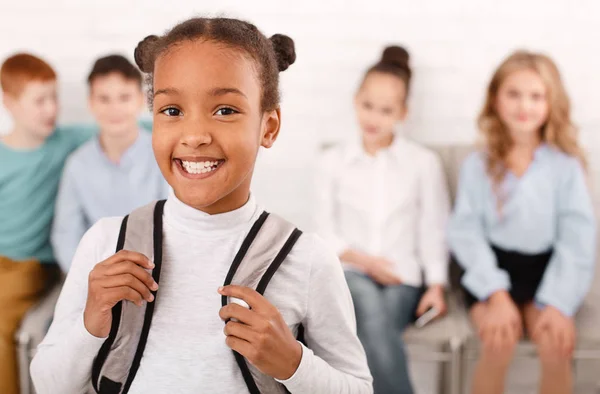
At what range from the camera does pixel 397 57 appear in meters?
1.66

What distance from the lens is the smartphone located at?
1.46 metres

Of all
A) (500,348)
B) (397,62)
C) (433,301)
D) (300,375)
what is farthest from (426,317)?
(300,375)

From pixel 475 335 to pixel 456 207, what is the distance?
0.28 m

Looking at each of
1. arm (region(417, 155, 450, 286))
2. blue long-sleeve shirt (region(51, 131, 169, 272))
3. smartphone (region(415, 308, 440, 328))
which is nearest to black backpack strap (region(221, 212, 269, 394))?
blue long-sleeve shirt (region(51, 131, 169, 272))

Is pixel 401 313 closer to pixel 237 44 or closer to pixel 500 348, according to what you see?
pixel 500 348

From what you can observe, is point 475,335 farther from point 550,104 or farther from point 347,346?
point 347,346

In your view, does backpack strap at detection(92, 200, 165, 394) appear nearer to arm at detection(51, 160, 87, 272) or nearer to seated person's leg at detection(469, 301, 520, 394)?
arm at detection(51, 160, 87, 272)

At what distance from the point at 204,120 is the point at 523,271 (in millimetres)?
1150

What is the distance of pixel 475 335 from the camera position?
144 cm

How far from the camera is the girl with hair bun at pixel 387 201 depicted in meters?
1.55

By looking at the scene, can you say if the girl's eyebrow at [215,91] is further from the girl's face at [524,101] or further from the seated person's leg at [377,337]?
the girl's face at [524,101]

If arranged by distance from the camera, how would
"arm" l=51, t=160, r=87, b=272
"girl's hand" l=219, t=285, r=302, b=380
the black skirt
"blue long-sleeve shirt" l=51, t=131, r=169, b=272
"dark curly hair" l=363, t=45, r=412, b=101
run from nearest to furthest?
1. "girl's hand" l=219, t=285, r=302, b=380
2. "blue long-sleeve shirt" l=51, t=131, r=169, b=272
3. "arm" l=51, t=160, r=87, b=272
4. the black skirt
5. "dark curly hair" l=363, t=45, r=412, b=101

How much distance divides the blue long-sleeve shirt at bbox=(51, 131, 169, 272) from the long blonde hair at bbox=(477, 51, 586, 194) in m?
0.73

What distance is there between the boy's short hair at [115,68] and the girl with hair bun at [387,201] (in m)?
0.45
